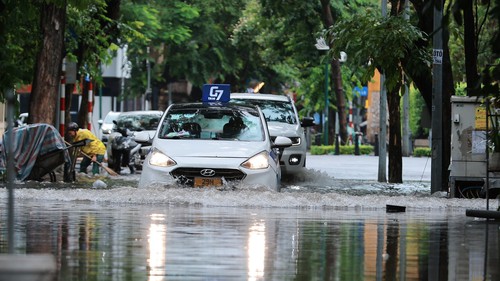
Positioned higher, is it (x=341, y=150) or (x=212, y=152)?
(x=212, y=152)

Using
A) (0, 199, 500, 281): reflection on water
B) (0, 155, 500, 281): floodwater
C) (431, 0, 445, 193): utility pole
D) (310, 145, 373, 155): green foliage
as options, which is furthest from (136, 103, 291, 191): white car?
(310, 145, 373, 155): green foliage

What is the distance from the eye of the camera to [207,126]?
22297mm

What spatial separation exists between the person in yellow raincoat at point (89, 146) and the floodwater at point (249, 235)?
31.3 feet

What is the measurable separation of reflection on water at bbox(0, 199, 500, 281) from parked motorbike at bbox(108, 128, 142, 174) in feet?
58.4

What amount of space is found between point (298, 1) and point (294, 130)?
22051 millimetres

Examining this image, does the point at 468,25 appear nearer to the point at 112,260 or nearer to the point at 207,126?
the point at 207,126

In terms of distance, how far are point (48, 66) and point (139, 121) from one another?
11.5 metres

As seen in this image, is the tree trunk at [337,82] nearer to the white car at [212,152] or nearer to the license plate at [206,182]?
the white car at [212,152]

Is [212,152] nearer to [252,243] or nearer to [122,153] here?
[252,243]

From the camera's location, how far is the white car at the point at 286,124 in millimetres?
28750

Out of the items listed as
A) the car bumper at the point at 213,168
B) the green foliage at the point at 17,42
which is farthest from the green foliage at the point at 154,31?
the car bumper at the point at 213,168

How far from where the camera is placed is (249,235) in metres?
14.2

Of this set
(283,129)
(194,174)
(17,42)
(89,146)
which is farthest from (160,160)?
(17,42)

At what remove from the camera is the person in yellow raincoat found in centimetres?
3242
